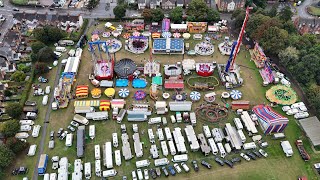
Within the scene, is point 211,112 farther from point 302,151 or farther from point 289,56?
point 289,56

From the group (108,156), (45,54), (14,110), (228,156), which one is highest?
(45,54)

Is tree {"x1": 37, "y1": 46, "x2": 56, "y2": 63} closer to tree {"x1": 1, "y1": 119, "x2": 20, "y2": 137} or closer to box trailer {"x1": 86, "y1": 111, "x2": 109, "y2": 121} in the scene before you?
tree {"x1": 1, "y1": 119, "x2": 20, "y2": 137}

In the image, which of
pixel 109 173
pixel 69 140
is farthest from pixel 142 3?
pixel 109 173

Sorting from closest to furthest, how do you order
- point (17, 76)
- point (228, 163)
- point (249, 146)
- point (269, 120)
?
1. point (228, 163)
2. point (249, 146)
3. point (269, 120)
4. point (17, 76)

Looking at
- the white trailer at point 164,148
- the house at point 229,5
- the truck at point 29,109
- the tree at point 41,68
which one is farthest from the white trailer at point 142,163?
the house at point 229,5

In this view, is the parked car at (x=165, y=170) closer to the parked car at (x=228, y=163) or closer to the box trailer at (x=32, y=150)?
the parked car at (x=228, y=163)

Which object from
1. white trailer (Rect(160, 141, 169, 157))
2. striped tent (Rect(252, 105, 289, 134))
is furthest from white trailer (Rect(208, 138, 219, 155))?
striped tent (Rect(252, 105, 289, 134))

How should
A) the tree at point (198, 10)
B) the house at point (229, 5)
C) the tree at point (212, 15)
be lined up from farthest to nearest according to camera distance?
the house at point (229, 5), the tree at point (198, 10), the tree at point (212, 15)
